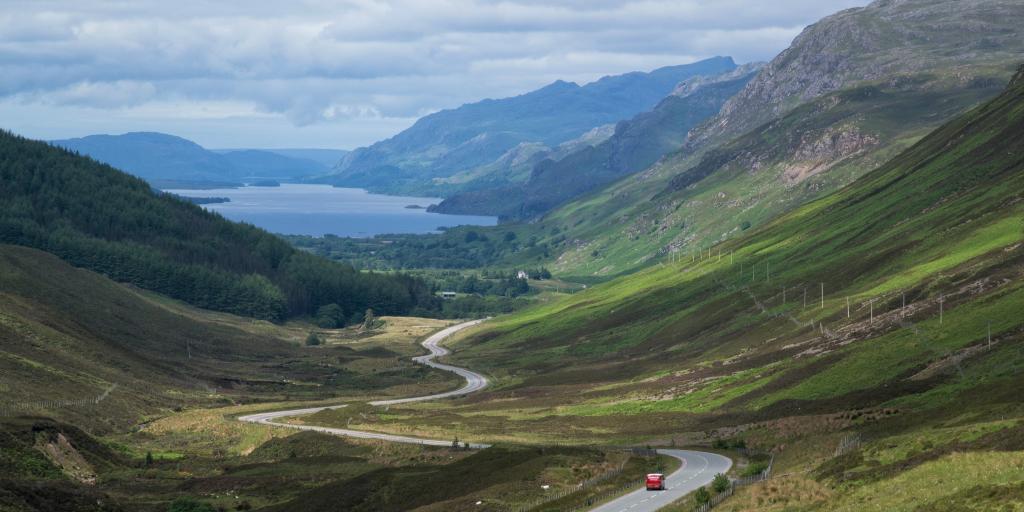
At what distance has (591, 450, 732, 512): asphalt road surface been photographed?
7369cm

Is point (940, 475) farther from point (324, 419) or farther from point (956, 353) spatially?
point (324, 419)

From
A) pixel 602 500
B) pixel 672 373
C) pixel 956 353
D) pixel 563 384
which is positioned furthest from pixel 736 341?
pixel 602 500

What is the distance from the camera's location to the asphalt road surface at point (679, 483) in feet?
242

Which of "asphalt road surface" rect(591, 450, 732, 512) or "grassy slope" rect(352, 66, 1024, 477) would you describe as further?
"grassy slope" rect(352, 66, 1024, 477)

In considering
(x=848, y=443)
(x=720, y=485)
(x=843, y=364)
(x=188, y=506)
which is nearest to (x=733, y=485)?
(x=720, y=485)

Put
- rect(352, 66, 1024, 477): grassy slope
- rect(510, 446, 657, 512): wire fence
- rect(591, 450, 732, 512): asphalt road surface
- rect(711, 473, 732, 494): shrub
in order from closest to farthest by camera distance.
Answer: rect(711, 473, 732, 494): shrub < rect(591, 450, 732, 512): asphalt road surface < rect(510, 446, 657, 512): wire fence < rect(352, 66, 1024, 477): grassy slope

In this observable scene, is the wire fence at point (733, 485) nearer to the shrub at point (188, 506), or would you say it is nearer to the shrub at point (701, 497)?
the shrub at point (701, 497)

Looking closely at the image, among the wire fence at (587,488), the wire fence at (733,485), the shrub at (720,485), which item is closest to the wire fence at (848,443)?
the wire fence at (733,485)

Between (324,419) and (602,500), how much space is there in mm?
79416

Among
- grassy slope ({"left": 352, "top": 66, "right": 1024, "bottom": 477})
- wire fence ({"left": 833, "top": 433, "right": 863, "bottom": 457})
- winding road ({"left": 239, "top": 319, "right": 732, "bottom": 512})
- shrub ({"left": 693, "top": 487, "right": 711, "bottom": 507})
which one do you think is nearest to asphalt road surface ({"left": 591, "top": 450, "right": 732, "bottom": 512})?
winding road ({"left": 239, "top": 319, "right": 732, "bottom": 512})

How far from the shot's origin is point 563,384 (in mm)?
185125

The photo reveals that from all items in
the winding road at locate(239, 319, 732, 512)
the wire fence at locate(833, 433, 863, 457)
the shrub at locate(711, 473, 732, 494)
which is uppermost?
the shrub at locate(711, 473, 732, 494)

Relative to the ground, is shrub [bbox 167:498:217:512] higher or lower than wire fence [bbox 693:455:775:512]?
lower

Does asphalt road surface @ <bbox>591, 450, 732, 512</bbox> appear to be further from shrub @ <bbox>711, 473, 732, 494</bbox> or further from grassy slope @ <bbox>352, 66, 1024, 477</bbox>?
grassy slope @ <bbox>352, 66, 1024, 477</bbox>
